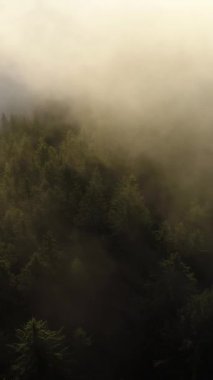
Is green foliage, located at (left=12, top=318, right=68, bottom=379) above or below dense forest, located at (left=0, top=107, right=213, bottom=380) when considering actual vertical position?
below

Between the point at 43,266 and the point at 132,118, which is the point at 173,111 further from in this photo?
the point at 43,266

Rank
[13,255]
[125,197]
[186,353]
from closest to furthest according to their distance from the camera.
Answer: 1. [186,353]
2. [13,255]
3. [125,197]

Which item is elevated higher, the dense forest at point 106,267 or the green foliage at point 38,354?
the dense forest at point 106,267

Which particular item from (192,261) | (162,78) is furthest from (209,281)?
(162,78)

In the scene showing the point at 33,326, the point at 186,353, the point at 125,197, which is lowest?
the point at 33,326

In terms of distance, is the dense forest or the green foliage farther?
the dense forest

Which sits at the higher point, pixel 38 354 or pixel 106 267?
pixel 106 267

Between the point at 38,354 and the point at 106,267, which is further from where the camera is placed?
the point at 106,267

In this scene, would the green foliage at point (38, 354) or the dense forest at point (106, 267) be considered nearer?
the green foliage at point (38, 354)
